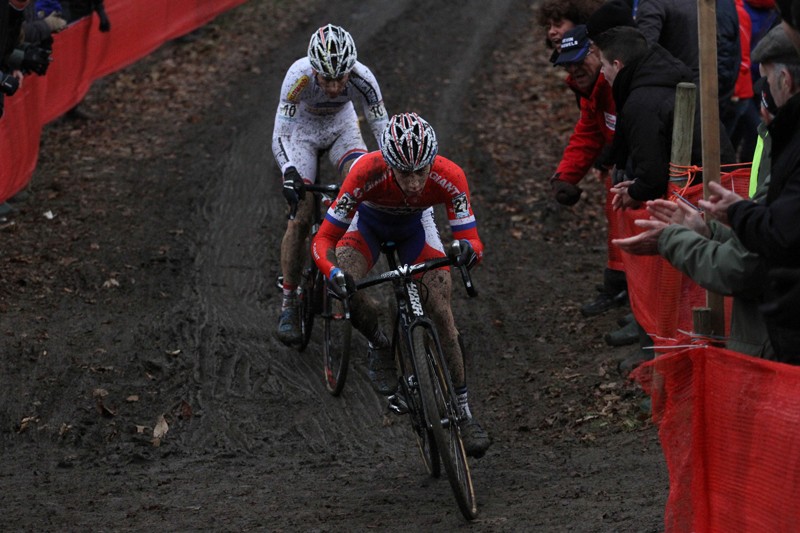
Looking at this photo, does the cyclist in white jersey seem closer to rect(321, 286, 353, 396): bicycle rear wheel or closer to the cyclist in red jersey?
rect(321, 286, 353, 396): bicycle rear wheel

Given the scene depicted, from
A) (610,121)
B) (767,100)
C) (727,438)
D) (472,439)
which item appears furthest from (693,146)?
(727,438)

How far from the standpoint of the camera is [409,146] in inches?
256

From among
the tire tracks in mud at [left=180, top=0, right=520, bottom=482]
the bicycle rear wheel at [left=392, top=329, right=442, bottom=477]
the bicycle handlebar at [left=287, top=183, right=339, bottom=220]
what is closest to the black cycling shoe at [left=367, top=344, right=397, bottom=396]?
the bicycle rear wheel at [left=392, top=329, right=442, bottom=477]

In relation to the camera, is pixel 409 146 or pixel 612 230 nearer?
pixel 409 146

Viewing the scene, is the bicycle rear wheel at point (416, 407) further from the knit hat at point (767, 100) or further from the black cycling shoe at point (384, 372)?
the knit hat at point (767, 100)

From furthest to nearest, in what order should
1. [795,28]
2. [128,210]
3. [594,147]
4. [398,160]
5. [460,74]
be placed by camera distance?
[460,74]
[128,210]
[594,147]
[398,160]
[795,28]

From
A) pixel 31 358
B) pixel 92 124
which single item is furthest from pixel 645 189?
pixel 92 124

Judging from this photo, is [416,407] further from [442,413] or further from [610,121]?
[610,121]

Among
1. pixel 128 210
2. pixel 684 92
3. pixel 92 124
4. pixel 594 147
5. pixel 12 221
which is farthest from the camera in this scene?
pixel 92 124

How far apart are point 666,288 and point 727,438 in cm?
242

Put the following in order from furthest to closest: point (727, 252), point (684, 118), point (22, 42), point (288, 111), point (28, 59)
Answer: point (22, 42) < point (28, 59) < point (288, 111) < point (684, 118) < point (727, 252)

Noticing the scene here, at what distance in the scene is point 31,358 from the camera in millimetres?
8844

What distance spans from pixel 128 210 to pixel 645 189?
7.51m

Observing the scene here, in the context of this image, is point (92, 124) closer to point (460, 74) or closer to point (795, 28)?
point (460, 74)
